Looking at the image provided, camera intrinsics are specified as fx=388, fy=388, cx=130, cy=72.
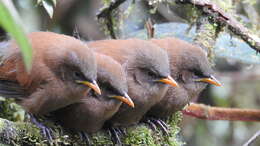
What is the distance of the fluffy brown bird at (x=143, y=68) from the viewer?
273 centimetres

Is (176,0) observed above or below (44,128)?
above

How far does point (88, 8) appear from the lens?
5.30 metres

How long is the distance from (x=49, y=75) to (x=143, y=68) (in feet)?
2.49

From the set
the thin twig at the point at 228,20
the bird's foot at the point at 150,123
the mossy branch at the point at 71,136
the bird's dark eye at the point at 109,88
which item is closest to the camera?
the mossy branch at the point at 71,136

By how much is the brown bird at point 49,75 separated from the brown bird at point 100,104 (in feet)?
0.35

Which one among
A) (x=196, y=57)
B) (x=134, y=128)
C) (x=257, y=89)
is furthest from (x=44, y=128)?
(x=257, y=89)

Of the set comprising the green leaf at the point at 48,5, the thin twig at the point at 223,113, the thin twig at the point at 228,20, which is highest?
the green leaf at the point at 48,5

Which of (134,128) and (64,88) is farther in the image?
(134,128)

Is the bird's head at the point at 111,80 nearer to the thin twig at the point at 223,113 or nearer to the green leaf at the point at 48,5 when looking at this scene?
the green leaf at the point at 48,5

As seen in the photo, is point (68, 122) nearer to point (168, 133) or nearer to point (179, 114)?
point (168, 133)

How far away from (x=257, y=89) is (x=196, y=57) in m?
2.82

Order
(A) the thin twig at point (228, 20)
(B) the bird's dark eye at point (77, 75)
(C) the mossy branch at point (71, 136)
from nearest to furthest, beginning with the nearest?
1. (C) the mossy branch at point (71, 136)
2. (B) the bird's dark eye at point (77, 75)
3. (A) the thin twig at point (228, 20)

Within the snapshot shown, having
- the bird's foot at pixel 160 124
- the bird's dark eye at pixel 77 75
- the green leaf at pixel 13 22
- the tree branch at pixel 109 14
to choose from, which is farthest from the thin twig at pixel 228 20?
the green leaf at pixel 13 22

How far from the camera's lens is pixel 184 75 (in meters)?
3.12
